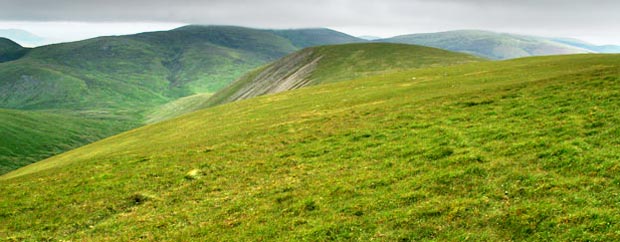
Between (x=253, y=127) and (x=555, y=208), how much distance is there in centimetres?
3452

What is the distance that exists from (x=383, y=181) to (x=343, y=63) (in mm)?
114194

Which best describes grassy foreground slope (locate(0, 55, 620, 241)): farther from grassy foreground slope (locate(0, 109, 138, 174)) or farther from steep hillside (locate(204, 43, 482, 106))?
grassy foreground slope (locate(0, 109, 138, 174))

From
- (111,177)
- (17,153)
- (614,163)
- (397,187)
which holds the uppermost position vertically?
(614,163)

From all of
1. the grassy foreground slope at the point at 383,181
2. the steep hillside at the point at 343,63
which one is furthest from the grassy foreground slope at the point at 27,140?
the grassy foreground slope at the point at 383,181

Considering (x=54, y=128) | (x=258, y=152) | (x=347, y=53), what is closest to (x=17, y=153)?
(x=54, y=128)

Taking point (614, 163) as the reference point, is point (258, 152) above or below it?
below

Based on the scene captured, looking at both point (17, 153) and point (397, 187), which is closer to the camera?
point (397, 187)

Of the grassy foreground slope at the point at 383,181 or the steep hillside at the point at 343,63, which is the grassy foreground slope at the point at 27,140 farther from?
the grassy foreground slope at the point at 383,181

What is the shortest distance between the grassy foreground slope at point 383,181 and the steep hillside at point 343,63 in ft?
242

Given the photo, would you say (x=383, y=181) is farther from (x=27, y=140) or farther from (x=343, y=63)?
(x=27, y=140)

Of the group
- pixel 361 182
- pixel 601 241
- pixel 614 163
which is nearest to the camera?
pixel 601 241

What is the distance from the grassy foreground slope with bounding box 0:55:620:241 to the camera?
16.5 meters

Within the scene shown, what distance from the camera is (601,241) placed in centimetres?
1323

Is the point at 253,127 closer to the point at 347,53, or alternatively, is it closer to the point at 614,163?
the point at 614,163
